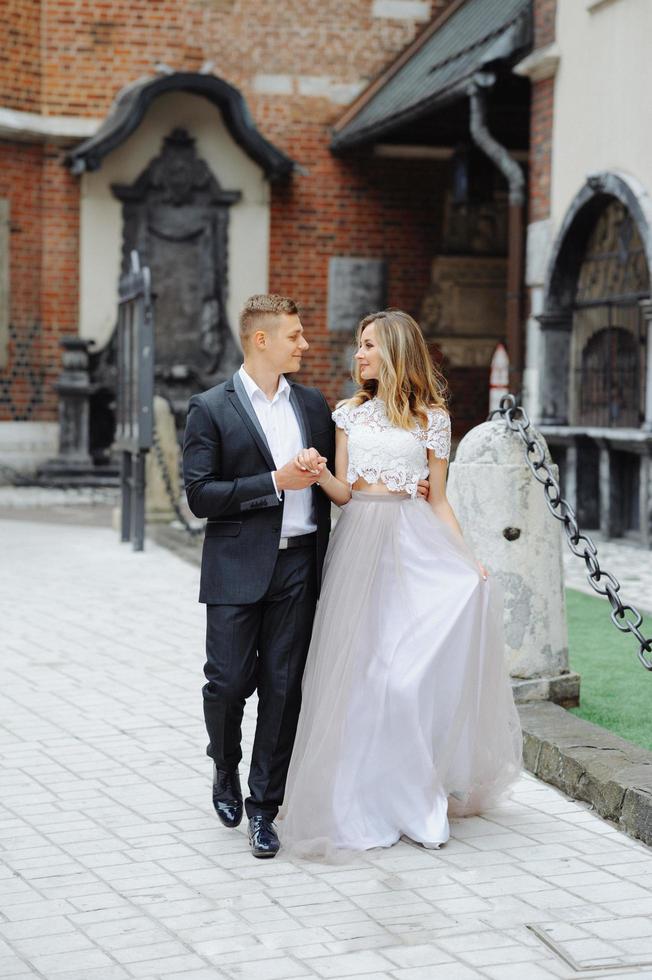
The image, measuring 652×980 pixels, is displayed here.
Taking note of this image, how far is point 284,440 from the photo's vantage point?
4793 millimetres

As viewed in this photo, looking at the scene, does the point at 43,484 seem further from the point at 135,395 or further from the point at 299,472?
the point at 299,472

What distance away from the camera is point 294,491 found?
4766mm

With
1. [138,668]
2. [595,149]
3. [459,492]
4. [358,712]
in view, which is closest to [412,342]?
[358,712]

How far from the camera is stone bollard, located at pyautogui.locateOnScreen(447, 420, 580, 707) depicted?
6.25m

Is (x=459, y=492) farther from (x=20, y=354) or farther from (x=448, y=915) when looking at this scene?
(x=20, y=354)

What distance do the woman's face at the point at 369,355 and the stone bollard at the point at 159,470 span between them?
9.37 metres

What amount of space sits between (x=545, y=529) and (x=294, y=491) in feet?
5.99

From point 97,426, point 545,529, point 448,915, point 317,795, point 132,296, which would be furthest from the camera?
point 97,426

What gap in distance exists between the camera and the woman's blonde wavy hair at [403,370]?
15.9 feet

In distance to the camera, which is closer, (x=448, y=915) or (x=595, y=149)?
(x=448, y=915)

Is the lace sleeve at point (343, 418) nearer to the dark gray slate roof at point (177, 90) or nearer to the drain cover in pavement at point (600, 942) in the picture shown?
the drain cover in pavement at point (600, 942)

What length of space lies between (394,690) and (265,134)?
624 inches

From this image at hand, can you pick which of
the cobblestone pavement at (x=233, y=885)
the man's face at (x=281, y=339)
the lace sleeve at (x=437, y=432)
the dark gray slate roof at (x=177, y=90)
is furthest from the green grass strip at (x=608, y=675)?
the dark gray slate roof at (x=177, y=90)

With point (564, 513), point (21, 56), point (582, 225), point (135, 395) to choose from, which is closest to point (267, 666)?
point (564, 513)
